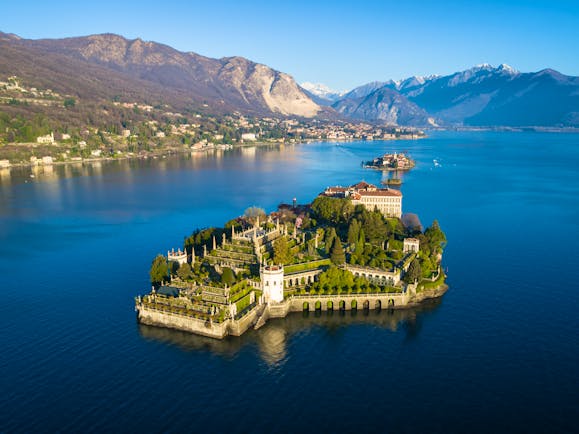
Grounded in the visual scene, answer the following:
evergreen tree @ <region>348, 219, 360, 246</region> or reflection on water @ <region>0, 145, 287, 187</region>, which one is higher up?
reflection on water @ <region>0, 145, 287, 187</region>

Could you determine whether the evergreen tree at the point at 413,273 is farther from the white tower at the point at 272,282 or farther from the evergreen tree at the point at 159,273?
the evergreen tree at the point at 159,273

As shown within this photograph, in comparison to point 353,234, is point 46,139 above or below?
above

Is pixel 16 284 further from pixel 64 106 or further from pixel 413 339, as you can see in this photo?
pixel 64 106

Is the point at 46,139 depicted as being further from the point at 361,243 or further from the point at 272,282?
the point at 272,282

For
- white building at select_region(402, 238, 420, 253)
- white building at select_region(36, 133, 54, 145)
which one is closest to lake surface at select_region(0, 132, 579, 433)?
white building at select_region(402, 238, 420, 253)

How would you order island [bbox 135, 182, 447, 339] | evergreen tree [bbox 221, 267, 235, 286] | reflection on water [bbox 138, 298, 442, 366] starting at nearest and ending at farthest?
1. reflection on water [bbox 138, 298, 442, 366]
2. island [bbox 135, 182, 447, 339]
3. evergreen tree [bbox 221, 267, 235, 286]

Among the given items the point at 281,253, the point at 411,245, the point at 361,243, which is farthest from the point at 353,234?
the point at 281,253

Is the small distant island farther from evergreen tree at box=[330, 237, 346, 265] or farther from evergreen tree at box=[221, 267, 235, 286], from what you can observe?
evergreen tree at box=[221, 267, 235, 286]

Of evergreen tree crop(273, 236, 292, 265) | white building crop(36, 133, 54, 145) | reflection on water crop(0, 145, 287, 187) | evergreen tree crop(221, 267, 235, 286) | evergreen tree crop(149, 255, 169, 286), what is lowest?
evergreen tree crop(149, 255, 169, 286)
